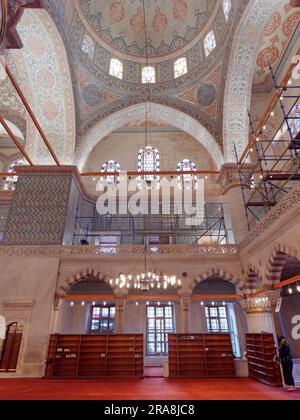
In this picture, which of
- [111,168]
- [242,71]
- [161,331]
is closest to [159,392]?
[161,331]

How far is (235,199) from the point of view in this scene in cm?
1036

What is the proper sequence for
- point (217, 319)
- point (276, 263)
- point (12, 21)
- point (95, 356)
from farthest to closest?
point (217, 319) → point (95, 356) → point (276, 263) → point (12, 21)

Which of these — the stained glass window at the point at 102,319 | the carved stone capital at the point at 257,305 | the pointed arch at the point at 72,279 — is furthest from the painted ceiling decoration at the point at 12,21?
the stained glass window at the point at 102,319

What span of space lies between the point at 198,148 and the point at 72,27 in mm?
8193

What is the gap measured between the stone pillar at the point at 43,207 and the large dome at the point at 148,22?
6949 mm

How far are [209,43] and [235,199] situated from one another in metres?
7.33

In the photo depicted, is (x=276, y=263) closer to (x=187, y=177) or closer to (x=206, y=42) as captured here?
(x=187, y=177)

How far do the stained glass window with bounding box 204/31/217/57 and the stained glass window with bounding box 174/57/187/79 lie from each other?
1152mm

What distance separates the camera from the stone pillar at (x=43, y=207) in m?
9.41

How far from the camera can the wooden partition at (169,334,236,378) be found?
7.34 metres

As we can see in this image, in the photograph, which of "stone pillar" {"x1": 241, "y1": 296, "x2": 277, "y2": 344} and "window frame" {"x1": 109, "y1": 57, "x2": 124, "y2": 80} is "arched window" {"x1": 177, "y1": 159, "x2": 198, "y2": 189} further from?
"stone pillar" {"x1": 241, "y1": 296, "x2": 277, "y2": 344}

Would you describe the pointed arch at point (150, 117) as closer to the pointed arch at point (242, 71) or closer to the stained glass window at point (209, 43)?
the pointed arch at point (242, 71)

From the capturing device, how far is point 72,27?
10.5 metres

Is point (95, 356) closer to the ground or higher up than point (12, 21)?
closer to the ground
